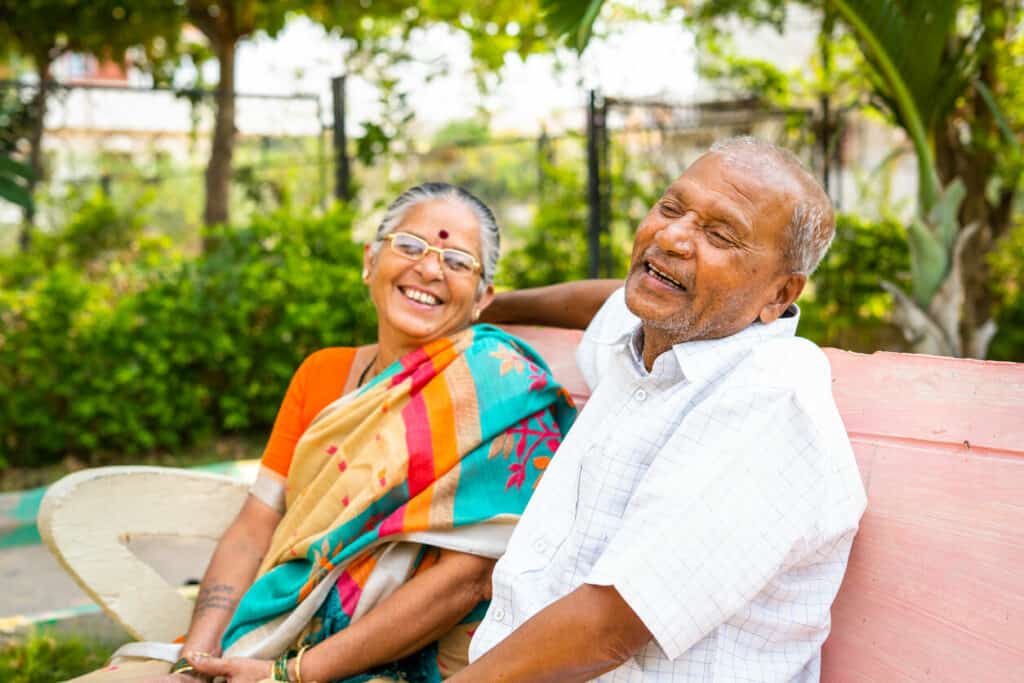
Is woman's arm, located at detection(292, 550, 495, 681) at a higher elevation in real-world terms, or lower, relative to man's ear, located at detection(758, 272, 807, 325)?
lower

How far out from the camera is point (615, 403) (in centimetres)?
182

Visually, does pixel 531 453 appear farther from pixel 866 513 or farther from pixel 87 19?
pixel 87 19

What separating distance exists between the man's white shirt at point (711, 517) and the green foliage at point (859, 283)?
263 inches

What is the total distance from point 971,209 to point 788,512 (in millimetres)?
7002

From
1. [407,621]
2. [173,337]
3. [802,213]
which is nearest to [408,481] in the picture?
[407,621]

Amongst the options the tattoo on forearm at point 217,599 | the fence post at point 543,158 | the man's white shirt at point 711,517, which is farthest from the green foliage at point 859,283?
the man's white shirt at point 711,517

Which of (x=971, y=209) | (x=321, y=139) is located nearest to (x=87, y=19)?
(x=321, y=139)

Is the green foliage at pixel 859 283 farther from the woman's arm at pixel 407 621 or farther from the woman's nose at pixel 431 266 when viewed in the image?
the woman's arm at pixel 407 621

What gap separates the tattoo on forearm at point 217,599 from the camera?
2.37 meters

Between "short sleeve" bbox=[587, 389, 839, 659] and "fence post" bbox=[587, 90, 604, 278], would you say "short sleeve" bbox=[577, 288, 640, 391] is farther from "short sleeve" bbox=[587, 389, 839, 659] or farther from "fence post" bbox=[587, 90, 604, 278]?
"fence post" bbox=[587, 90, 604, 278]

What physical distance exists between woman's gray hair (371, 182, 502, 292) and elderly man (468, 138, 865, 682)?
0.61 meters

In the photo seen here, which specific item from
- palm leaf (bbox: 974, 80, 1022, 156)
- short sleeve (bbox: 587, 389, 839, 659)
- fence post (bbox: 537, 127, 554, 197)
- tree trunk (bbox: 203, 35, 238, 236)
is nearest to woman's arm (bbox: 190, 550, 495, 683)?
short sleeve (bbox: 587, 389, 839, 659)

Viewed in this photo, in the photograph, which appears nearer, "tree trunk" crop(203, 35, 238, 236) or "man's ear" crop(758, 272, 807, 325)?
"man's ear" crop(758, 272, 807, 325)

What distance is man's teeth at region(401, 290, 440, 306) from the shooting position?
2.32 m
